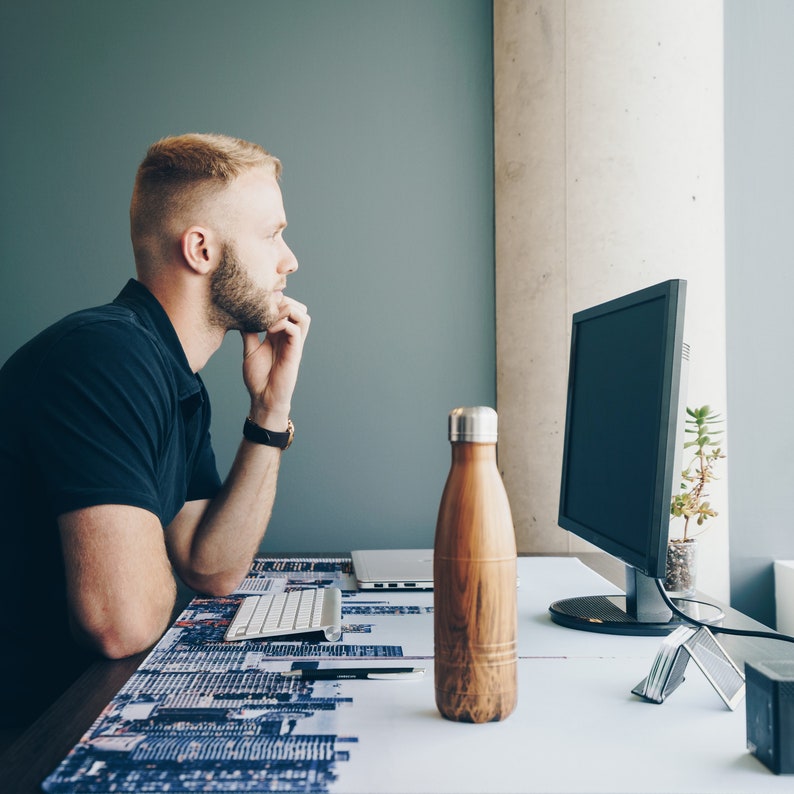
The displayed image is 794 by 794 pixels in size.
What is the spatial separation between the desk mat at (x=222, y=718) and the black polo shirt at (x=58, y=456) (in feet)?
0.49

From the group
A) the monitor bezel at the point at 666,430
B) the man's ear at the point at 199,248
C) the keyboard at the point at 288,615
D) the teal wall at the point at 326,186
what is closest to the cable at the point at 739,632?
the monitor bezel at the point at 666,430

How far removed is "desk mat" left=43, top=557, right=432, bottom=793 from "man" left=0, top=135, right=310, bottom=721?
0.41 ft

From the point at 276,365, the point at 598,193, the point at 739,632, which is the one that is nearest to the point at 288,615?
the point at 739,632

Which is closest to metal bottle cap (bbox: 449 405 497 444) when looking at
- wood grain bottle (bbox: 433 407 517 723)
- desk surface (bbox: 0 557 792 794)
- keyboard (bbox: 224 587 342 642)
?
wood grain bottle (bbox: 433 407 517 723)

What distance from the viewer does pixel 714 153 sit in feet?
7.11

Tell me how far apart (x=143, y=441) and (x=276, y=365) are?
610 millimetres

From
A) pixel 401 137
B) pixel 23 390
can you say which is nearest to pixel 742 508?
pixel 401 137

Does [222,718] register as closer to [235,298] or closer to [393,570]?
[393,570]

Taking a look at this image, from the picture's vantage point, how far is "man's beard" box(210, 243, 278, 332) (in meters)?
1.45

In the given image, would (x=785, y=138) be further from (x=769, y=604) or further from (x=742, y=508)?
(x=769, y=604)

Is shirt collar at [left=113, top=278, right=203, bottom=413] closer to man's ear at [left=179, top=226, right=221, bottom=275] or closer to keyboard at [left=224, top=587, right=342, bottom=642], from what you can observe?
man's ear at [left=179, top=226, right=221, bottom=275]

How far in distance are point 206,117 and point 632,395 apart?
188cm

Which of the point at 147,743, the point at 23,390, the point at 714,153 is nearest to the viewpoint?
the point at 147,743

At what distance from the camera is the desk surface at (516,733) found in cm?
62
